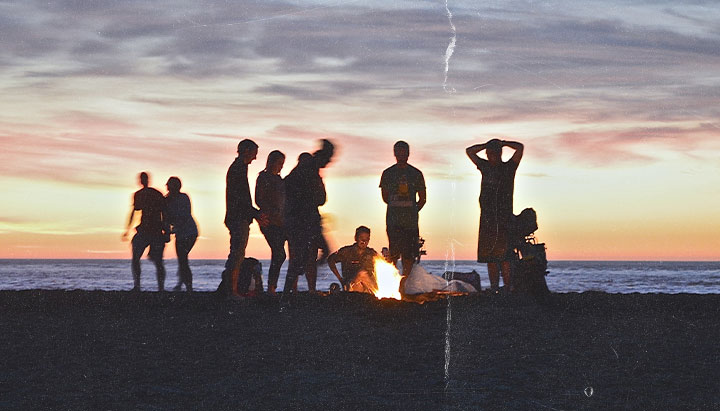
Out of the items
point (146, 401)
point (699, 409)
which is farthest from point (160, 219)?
point (699, 409)

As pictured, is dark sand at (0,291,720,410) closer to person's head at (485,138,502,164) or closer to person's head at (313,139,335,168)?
person's head at (485,138,502,164)

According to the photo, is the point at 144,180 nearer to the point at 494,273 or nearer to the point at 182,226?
the point at 182,226

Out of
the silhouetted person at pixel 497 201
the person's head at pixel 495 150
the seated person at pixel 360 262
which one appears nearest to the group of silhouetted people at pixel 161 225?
the seated person at pixel 360 262

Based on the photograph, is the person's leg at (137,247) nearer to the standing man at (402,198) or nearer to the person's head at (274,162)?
the person's head at (274,162)

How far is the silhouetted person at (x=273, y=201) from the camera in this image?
11.9 meters

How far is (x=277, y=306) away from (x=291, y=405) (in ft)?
16.0

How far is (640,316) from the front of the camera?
34.2 feet

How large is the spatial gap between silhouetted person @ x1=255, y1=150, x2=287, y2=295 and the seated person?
1.16 m

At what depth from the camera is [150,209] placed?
46.5 feet

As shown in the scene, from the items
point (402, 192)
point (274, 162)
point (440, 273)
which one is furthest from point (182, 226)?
point (440, 273)

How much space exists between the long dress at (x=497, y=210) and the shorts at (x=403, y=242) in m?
0.84

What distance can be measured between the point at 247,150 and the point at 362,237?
7.82 feet

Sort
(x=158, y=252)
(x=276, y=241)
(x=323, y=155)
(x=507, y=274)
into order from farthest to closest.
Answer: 1. (x=158, y=252)
2. (x=323, y=155)
3. (x=507, y=274)
4. (x=276, y=241)

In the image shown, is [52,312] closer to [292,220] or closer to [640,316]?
[292,220]
